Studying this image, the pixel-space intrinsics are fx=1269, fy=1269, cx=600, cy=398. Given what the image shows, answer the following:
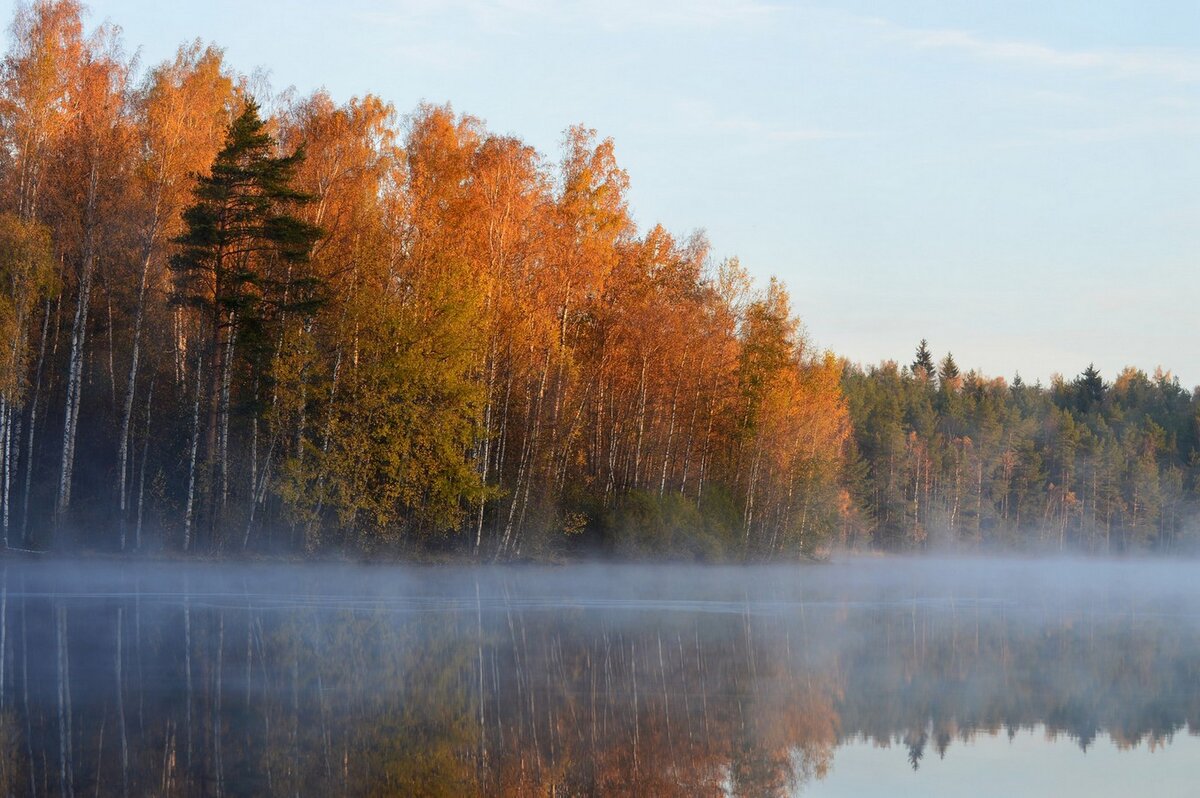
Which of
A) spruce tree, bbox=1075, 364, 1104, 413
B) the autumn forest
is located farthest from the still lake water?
spruce tree, bbox=1075, 364, 1104, 413

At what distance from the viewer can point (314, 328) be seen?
40062 mm

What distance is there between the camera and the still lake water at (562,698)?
1126 centimetres

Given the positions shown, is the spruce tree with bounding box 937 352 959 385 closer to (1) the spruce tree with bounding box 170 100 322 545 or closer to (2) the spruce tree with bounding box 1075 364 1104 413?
(2) the spruce tree with bounding box 1075 364 1104 413

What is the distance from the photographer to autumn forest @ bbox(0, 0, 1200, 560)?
3691 cm

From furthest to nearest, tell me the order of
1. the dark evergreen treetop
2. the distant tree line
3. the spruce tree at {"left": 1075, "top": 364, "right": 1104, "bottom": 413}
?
the spruce tree at {"left": 1075, "top": 364, "right": 1104, "bottom": 413}
the distant tree line
the dark evergreen treetop

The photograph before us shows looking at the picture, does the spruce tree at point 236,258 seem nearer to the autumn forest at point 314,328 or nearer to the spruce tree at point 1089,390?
the autumn forest at point 314,328

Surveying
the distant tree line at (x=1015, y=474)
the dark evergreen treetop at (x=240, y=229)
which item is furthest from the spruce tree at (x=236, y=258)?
the distant tree line at (x=1015, y=474)

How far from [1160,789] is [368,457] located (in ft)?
97.4

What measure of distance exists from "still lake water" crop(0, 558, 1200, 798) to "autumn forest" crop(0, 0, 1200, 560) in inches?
331

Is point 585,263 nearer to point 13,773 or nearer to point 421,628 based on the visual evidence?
point 421,628

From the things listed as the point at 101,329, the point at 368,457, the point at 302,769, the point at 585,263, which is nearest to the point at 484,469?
the point at 368,457

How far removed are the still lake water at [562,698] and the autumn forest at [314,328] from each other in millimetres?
8417

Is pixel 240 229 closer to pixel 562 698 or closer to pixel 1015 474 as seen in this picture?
pixel 562 698

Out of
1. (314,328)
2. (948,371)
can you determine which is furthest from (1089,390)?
(314,328)
